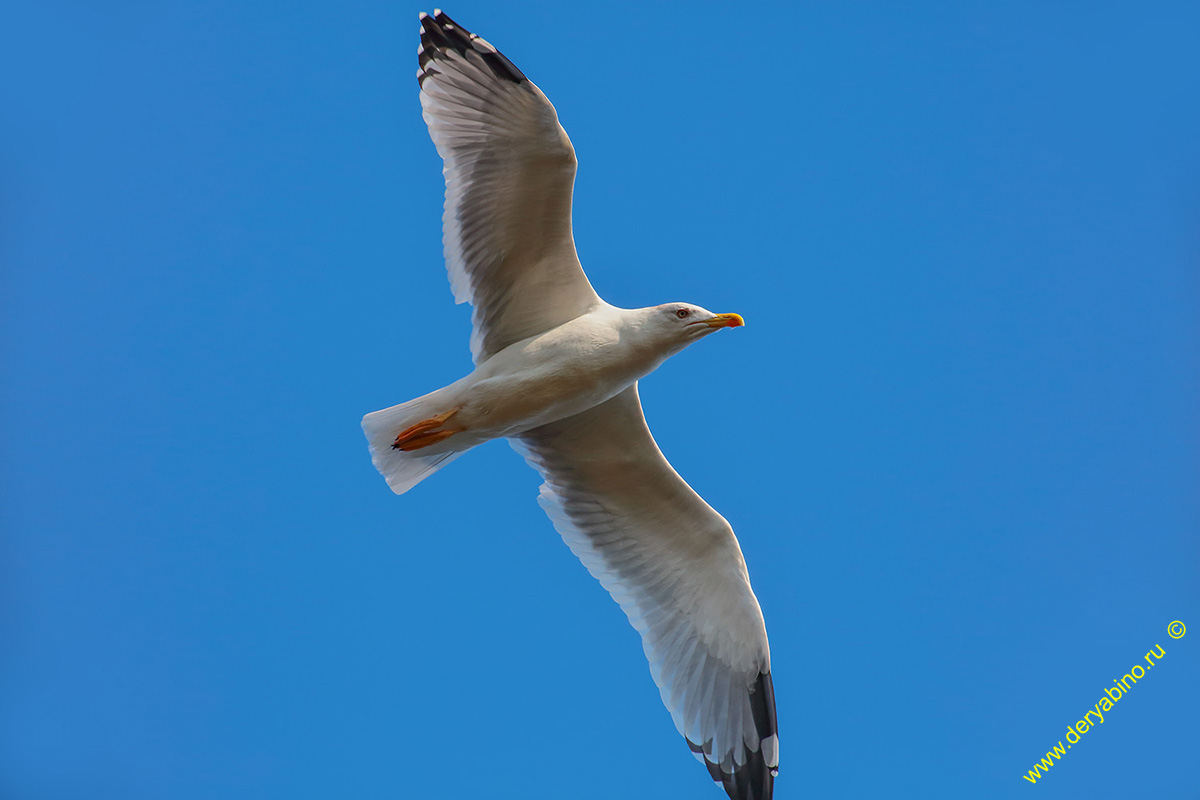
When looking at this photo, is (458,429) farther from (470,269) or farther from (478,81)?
(478,81)

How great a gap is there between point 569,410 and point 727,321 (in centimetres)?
85

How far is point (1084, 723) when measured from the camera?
572 cm

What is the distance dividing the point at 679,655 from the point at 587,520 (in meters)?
0.84

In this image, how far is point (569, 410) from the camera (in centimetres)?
554

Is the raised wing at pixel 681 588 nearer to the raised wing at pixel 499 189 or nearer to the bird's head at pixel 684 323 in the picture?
the raised wing at pixel 499 189

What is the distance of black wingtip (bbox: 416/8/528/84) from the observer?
17.6 ft

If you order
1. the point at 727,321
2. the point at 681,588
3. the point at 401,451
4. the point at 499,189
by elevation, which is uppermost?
the point at 499,189

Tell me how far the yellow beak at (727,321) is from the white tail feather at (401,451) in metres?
1.28

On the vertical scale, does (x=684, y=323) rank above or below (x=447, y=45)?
below

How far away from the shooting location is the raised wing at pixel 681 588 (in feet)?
19.9

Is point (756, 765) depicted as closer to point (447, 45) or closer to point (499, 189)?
point (499, 189)

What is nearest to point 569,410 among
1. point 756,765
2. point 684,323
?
point 684,323

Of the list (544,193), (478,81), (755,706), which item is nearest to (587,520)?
(755,706)

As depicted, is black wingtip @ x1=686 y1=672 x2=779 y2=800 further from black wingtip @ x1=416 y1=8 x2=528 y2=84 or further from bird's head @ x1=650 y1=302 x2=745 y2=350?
black wingtip @ x1=416 y1=8 x2=528 y2=84
